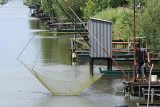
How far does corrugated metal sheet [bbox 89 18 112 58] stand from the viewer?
2286cm

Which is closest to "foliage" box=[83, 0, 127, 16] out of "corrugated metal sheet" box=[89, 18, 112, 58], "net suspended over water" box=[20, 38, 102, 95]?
"net suspended over water" box=[20, 38, 102, 95]

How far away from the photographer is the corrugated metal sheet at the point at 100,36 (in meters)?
22.9

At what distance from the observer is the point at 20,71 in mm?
26828

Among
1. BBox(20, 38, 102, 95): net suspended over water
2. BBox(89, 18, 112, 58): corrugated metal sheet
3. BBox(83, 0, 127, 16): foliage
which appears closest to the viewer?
BBox(20, 38, 102, 95): net suspended over water

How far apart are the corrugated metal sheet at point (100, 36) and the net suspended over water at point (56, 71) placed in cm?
109

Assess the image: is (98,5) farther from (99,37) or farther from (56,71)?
(99,37)

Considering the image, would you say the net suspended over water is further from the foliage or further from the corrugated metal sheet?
the foliage

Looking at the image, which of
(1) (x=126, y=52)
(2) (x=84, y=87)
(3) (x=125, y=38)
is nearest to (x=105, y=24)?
(2) (x=84, y=87)

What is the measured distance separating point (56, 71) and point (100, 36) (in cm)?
394

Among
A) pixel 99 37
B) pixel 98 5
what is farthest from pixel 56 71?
pixel 98 5

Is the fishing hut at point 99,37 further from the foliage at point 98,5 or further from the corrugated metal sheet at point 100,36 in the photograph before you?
the foliage at point 98,5

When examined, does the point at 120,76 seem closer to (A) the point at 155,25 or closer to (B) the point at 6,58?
(A) the point at 155,25

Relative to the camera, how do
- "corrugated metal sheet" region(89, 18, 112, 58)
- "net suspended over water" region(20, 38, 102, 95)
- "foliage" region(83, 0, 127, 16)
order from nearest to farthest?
"net suspended over water" region(20, 38, 102, 95)
"corrugated metal sheet" region(89, 18, 112, 58)
"foliage" region(83, 0, 127, 16)

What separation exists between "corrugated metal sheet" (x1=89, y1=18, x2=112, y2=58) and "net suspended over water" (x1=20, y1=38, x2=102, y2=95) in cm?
109
